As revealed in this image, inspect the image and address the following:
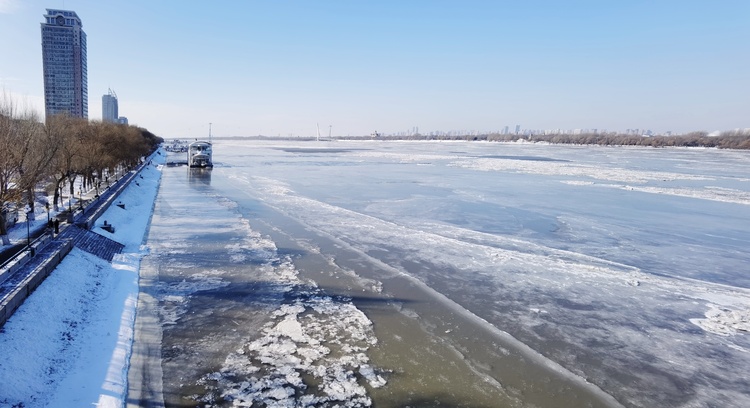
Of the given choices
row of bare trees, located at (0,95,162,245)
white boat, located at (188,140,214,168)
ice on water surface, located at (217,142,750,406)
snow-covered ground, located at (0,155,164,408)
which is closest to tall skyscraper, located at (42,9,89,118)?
white boat, located at (188,140,214,168)

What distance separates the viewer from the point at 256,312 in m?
9.25

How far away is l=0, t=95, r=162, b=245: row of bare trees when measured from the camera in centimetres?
1205

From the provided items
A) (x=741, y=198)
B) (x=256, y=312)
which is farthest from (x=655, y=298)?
(x=741, y=198)

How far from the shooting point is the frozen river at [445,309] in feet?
22.2

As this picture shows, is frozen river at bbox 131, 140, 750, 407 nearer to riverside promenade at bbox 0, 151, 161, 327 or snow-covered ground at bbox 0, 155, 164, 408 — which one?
snow-covered ground at bbox 0, 155, 164, 408

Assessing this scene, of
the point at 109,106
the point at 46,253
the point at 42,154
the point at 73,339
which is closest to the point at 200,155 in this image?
the point at 42,154

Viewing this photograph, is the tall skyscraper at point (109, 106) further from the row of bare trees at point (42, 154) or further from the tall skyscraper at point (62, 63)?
the row of bare trees at point (42, 154)

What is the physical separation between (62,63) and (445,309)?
92021 mm

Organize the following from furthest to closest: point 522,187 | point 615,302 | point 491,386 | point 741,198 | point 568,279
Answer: point 522,187
point 741,198
point 568,279
point 615,302
point 491,386

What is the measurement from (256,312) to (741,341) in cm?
965

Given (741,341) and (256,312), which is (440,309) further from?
(741,341)

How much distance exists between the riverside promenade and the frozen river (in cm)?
184

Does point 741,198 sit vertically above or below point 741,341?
above

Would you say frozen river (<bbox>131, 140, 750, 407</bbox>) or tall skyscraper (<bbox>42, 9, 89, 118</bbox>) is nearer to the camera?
frozen river (<bbox>131, 140, 750, 407</bbox>)
